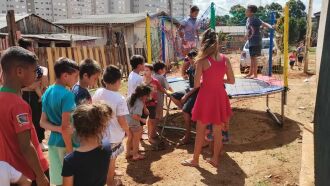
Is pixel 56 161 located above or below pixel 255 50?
below

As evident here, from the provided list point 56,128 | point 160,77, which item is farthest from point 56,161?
point 160,77

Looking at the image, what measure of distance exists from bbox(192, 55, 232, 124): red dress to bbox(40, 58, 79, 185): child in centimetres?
187

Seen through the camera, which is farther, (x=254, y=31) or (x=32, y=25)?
(x=32, y=25)

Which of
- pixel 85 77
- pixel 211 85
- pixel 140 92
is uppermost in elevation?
pixel 85 77

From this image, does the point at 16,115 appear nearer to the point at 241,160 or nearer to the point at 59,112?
the point at 59,112

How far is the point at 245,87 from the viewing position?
7430 millimetres

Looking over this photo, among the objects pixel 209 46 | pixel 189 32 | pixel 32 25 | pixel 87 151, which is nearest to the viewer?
pixel 87 151

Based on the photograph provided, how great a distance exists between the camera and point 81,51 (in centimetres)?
1202

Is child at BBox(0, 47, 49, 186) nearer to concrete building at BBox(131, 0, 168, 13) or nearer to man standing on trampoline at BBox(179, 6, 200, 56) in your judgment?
man standing on trampoline at BBox(179, 6, 200, 56)

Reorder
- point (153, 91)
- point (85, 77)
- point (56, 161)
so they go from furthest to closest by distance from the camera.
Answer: point (153, 91)
point (85, 77)
point (56, 161)

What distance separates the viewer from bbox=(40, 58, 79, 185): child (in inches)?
119

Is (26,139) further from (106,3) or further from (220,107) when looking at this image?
(106,3)

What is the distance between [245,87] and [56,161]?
504 cm

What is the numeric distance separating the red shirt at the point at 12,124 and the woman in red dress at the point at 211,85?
259 centimetres
